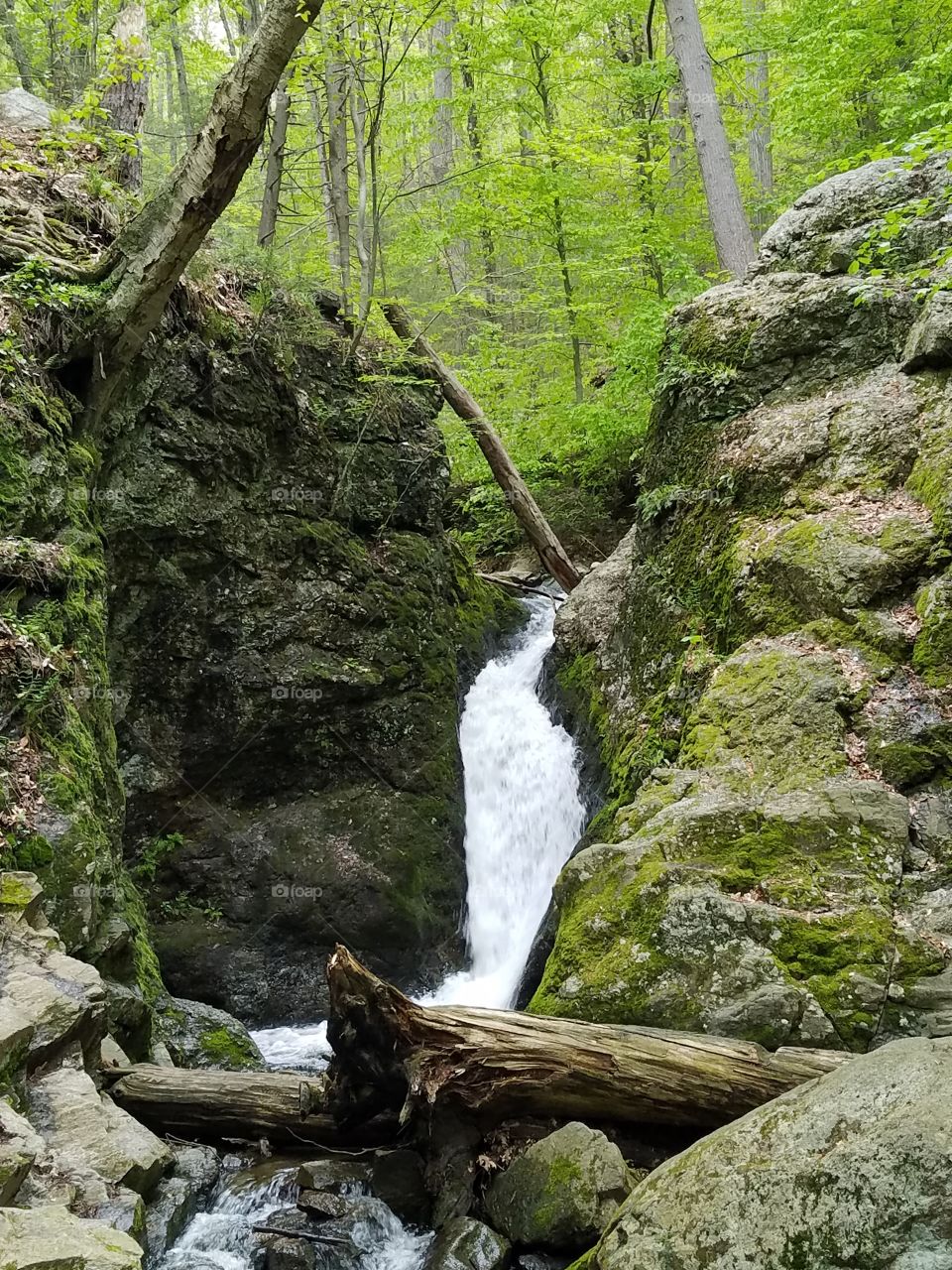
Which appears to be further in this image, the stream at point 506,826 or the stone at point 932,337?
the stream at point 506,826

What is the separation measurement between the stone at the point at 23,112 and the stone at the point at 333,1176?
31.1 feet

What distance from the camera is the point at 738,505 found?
24.0 ft

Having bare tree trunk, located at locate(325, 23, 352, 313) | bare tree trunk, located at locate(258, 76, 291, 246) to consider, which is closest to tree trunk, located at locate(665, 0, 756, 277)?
bare tree trunk, located at locate(325, 23, 352, 313)

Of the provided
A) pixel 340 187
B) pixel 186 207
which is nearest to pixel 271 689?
pixel 186 207

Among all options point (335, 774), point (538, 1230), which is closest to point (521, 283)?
point (335, 774)

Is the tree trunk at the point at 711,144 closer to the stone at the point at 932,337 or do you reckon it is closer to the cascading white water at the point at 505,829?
the stone at the point at 932,337

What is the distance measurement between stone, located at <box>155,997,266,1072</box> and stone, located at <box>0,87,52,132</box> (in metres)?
8.50

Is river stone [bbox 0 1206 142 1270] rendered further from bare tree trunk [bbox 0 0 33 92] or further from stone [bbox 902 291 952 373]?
bare tree trunk [bbox 0 0 33 92]

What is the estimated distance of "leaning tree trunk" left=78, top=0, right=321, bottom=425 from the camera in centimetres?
496

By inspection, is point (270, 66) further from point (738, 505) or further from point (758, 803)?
point (758, 803)

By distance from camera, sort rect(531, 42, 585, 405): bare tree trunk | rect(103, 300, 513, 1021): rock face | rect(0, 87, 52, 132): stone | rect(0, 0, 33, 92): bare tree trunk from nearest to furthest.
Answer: rect(103, 300, 513, 1021): rock face
rect(0, 87, 52, 132): stone
rect(0, 0, 33, 92): bare tree trunk
rect(531, 42, 585, 405): bare tree trunk

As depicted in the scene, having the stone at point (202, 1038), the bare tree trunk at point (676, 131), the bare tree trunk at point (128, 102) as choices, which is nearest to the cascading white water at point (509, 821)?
the stone at point (202, 1038)

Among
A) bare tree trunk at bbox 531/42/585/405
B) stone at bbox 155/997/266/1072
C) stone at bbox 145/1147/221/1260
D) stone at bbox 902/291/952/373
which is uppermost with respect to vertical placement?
bare tree trunk at bbox 531/42/585/405

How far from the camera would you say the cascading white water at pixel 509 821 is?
8.40 metres
